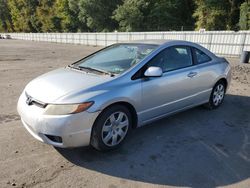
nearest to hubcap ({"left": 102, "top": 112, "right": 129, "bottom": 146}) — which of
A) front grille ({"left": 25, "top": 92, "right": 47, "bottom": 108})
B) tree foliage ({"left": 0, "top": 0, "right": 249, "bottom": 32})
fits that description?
front grille ({"left": 25, "top": 92, "right": 47, "bottom": 108})

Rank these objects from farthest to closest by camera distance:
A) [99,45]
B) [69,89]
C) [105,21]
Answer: [105,21]
[99,45]
[69,89]

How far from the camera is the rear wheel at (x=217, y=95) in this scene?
523 cm

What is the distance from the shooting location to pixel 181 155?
3.51 m

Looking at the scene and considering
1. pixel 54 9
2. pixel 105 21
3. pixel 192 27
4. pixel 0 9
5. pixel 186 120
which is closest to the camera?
pixel 186 120

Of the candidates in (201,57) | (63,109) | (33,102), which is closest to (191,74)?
(201,57)

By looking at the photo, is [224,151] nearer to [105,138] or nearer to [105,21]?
[105,138]

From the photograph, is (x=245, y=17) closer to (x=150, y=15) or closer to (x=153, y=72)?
(x=150, y=15)

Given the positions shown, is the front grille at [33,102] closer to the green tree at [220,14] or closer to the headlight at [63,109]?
the headlight at [63,109]

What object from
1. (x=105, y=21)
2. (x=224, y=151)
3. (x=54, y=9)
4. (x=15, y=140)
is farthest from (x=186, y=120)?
(x=54, y=9)

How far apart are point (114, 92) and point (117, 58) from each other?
1.10m

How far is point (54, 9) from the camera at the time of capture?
60844mm

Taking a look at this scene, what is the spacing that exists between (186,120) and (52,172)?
2.72 meters

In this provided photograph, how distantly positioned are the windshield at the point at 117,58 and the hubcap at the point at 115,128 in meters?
0.67

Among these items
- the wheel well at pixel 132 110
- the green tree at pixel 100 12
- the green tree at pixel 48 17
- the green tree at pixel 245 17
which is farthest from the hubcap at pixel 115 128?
the green tree at pixel 48 17
